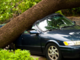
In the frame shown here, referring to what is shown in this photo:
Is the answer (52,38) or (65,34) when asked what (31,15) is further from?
(65,34)

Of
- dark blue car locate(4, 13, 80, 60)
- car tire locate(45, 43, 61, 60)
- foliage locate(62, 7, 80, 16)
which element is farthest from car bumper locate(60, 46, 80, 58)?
foliage locate(62, 7, 80, 16)

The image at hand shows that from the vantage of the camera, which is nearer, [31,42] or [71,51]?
[71,51]

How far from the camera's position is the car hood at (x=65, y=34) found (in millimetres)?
6293

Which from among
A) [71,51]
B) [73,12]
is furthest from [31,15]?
[73,12]

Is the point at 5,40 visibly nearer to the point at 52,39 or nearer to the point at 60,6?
the point at 52,39

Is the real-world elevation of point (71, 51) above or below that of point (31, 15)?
below

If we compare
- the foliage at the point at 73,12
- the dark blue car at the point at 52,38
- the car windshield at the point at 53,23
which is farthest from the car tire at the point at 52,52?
the foliage at the point at 73,12

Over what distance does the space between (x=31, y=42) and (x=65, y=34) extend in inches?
62.3

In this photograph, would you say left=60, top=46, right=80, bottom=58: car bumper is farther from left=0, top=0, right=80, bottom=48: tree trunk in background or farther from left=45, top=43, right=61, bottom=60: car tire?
left=0, top=0, right=80, bottom=48: tree trunk in background

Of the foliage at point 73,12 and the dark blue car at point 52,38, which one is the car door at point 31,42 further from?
the foliage at point 73,12

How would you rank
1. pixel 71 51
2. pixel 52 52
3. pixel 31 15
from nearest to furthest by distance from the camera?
1. pixel 71 51
2. pixel 52 52
3. pixel 31 15

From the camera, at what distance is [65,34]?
6.50m

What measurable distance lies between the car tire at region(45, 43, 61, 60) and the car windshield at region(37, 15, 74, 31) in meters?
0.93

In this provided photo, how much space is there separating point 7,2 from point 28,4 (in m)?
1.20
